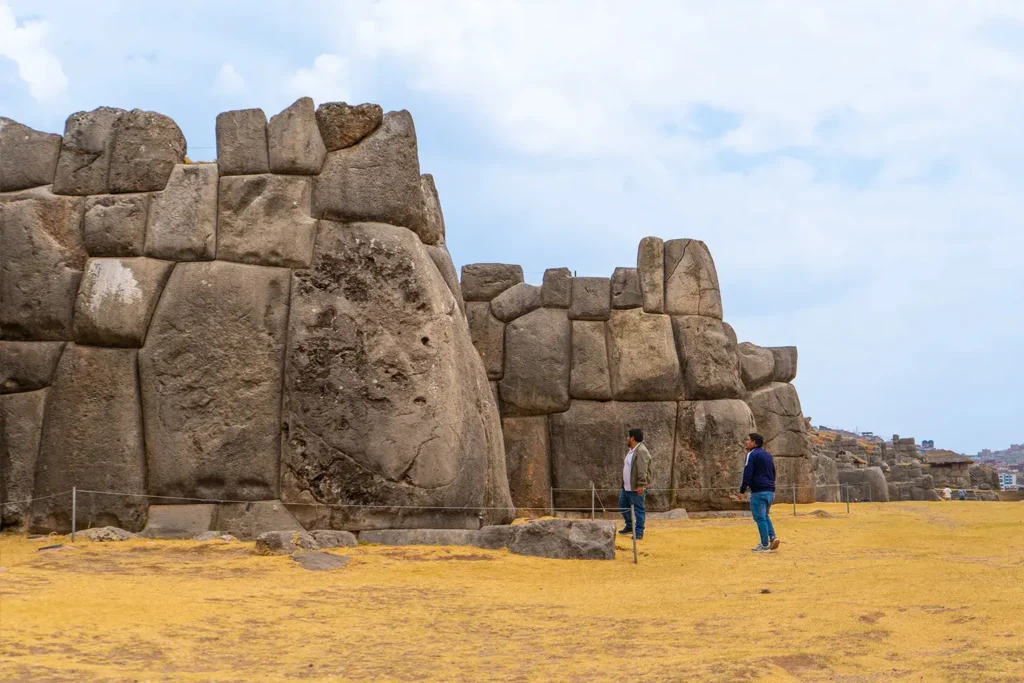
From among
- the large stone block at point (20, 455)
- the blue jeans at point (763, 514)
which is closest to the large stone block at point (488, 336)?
the blue jeans at point (763, 514)

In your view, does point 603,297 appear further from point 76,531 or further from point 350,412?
point 76,531

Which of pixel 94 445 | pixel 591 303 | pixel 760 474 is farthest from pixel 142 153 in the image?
pixel 591 303

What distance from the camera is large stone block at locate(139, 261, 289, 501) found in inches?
379

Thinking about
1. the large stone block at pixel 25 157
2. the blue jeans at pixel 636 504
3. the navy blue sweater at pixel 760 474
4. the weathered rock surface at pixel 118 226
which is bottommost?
the blue jeans at pixel 636 504

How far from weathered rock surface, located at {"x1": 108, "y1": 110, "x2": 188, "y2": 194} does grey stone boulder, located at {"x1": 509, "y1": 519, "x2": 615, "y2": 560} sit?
497 centimetres

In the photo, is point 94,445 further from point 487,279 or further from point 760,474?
point 487,279

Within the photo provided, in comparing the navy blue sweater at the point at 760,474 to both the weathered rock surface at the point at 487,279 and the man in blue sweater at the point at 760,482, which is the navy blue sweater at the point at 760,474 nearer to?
the man in blue sweater at the point at 760,482

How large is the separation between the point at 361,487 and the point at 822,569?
4101mm

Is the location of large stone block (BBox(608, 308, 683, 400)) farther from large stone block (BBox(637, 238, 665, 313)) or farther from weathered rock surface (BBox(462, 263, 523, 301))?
weathered rock surface (BBox(462, 263, 523, 301))

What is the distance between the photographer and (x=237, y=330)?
9.79m

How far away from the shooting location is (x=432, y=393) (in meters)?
9.75

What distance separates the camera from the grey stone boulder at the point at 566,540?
29.3 ft

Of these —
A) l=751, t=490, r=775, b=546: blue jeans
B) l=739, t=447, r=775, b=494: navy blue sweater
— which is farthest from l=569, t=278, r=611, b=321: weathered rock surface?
l=751, t=490, r=775, b=546: blue jeans

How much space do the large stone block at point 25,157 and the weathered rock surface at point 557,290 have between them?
25.6 ft
